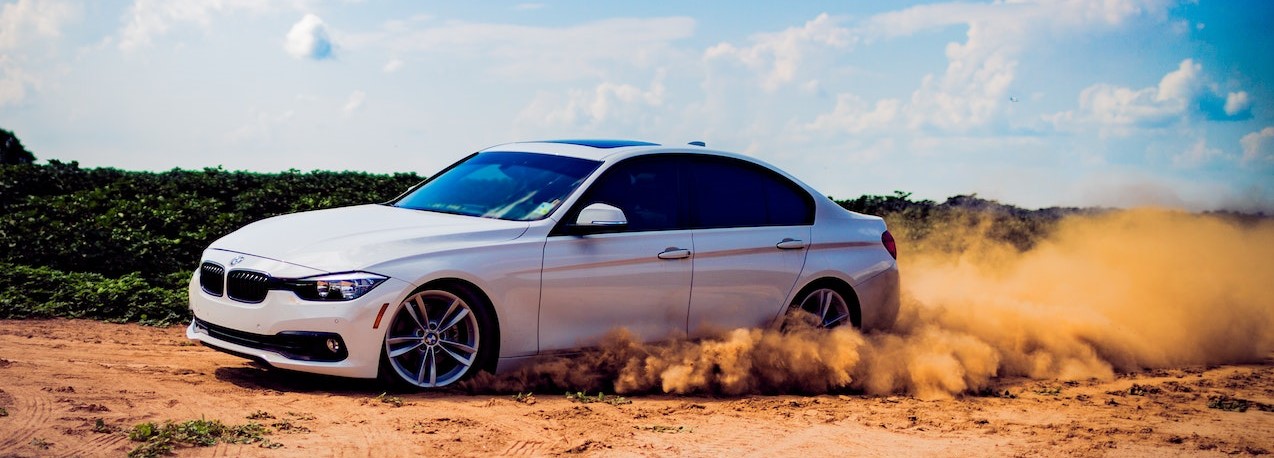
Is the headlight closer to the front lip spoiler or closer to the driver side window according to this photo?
the front lip spoiler

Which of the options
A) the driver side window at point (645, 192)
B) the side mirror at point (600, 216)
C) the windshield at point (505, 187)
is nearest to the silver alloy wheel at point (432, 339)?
the windshield at point (505, 187)

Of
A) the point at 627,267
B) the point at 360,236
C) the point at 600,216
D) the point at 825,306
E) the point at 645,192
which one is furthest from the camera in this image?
the point at 825,306

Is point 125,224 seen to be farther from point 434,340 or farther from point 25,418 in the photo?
point 25,418

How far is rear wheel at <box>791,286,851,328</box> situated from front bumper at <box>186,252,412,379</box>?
342 centimetres

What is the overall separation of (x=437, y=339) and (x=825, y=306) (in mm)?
3385

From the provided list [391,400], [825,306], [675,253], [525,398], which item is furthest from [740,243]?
[391,400]

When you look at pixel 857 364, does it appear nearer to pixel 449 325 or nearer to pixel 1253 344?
pixel 449 325

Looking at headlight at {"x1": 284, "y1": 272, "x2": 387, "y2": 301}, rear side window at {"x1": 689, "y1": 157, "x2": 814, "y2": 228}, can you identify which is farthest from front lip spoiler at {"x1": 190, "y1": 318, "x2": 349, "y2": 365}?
rear side window at {"x1": 689, "y1": 157, "x2": 814, "y2": 228}

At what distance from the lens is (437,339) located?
7.50 m

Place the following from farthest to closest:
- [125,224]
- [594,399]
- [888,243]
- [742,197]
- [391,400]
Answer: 1. [125,224]
2. [888,243]
3. [742,197]
4. [594,399]
5. [391,400]

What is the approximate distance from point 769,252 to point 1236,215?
10.7m

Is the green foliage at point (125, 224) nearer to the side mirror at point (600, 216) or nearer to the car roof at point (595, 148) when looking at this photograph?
the car roof at point (595, 148)

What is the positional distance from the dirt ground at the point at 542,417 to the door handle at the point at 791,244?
120cm

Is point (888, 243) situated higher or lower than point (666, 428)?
higher
